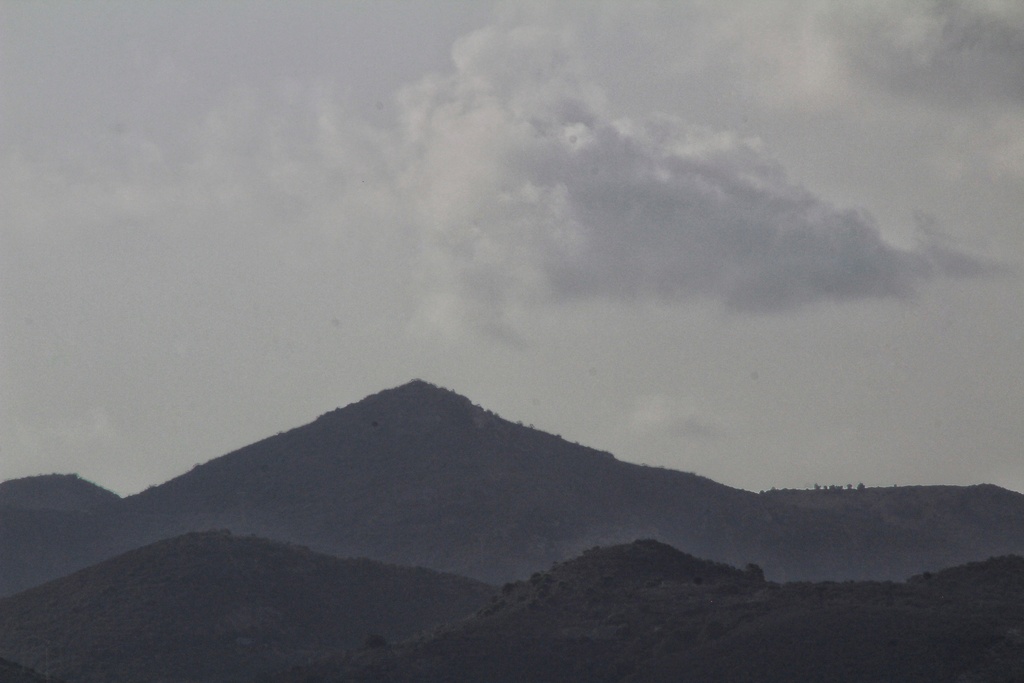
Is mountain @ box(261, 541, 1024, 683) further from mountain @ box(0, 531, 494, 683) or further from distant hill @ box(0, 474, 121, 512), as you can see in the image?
distant hill @ box(0, 474, 121, 512)

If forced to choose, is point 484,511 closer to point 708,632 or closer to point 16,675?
point 708,632

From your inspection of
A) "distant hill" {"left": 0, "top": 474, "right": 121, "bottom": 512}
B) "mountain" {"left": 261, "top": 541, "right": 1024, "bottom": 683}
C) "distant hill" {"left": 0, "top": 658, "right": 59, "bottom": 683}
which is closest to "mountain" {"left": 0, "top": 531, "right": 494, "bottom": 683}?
"mountain" {"left": 261, "top": 541, "right": 1024, "bottom": 683}

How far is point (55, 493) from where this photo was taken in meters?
110

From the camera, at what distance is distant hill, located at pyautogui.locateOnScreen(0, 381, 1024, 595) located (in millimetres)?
88812

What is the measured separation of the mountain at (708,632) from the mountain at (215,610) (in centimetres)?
976

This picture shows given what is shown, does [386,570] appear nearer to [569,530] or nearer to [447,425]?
[569,530]

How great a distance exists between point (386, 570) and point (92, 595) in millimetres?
13796

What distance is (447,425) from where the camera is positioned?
102 m

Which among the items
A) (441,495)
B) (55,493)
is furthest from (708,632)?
(55,493)

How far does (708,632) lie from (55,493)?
7769cm

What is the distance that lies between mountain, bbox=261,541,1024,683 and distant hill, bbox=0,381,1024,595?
103 ft

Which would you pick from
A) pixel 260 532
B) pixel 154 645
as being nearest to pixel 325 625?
pixel 154 645

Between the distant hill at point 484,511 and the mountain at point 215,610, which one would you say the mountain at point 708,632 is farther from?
the distant hill at point 484,511

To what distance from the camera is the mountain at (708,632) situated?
39844 mm
